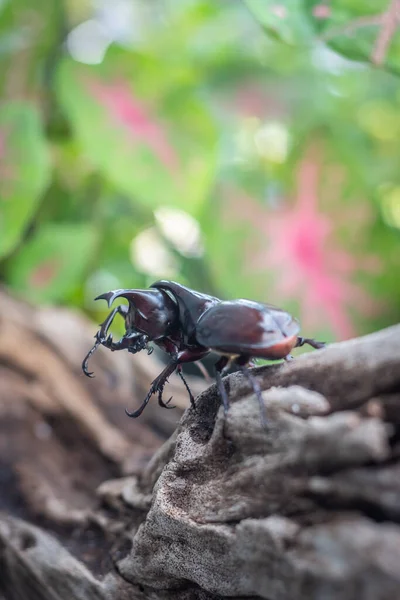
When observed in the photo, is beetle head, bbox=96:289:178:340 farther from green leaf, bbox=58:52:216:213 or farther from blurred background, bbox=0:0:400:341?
green leaf, bbox=58:52:216:213

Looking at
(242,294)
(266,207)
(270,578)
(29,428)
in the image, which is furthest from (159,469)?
(266,207)

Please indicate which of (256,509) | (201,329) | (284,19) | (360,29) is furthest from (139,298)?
(360,29)

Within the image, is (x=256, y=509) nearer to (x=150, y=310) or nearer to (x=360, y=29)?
(x=150, y=310)

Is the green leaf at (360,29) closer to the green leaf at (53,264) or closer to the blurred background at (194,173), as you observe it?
the blurred background at (194,173)

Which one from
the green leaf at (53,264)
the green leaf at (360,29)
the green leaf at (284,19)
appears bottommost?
the green leaf at (53,264)

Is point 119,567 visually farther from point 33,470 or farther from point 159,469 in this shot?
point 33,470

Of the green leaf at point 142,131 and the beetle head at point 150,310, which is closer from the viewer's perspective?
the beetle head at point 150,310

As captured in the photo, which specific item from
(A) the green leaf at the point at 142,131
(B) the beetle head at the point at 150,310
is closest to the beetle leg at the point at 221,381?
(B) the beetle head at the point at 150,310

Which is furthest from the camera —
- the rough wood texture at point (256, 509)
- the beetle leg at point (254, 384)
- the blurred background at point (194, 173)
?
the blurred background at point (194, 173)
